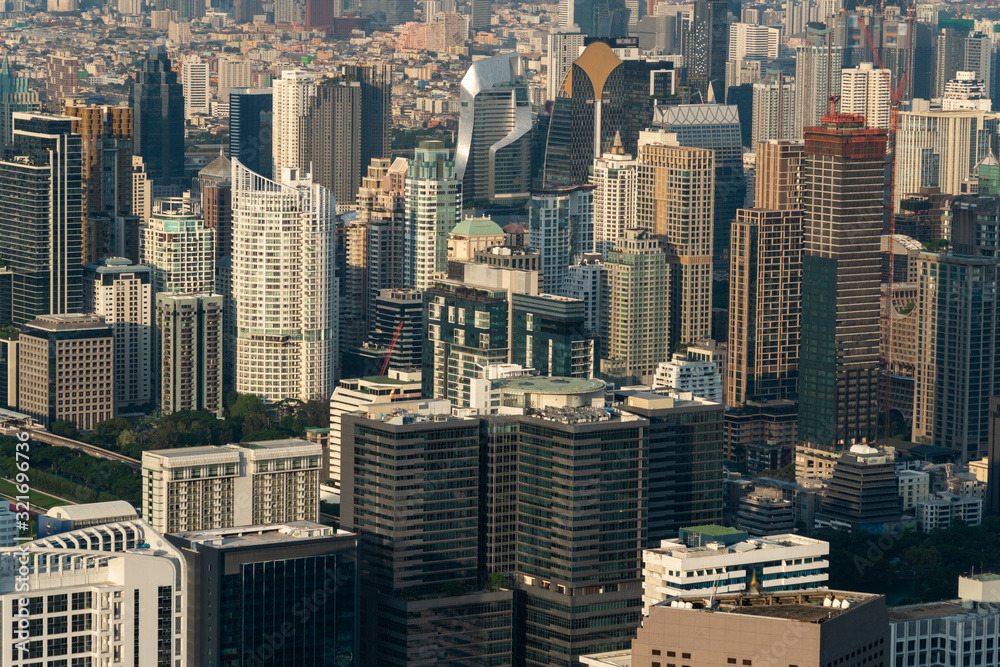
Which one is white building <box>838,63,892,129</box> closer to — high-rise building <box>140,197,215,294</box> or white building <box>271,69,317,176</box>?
white building <box>271,69,317,176</box>

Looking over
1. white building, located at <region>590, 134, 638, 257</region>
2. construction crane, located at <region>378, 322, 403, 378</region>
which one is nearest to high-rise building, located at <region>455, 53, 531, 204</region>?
white building, located at <region>590, 134, 638, 257</region>

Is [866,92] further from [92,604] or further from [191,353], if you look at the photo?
[92,604]

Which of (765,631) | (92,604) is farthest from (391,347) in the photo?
(765,631)

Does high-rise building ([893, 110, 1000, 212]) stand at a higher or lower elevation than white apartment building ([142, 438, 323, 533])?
higher

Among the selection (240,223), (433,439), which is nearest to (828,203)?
(240,223)

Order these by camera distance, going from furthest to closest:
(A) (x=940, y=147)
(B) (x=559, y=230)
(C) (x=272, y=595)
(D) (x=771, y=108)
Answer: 1. (D) (x=771, y=108)
2. (A) (x=940, y=147)
3. (B) (x=559, y=230)
4. (C) (x=272, y=595)

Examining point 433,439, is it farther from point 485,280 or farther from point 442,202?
point 442,202
